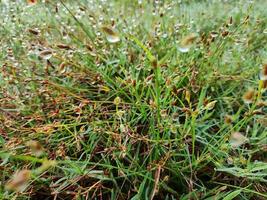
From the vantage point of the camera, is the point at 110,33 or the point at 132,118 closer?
the point at 110,33

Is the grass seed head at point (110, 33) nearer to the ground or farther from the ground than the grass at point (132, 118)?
farther from the ground

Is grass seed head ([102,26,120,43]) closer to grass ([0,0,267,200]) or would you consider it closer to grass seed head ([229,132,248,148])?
grass ([0,0,267,200])

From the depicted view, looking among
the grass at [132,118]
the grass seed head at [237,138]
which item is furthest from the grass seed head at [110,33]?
the grass seed head at [237,138]

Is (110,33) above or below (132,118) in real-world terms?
above

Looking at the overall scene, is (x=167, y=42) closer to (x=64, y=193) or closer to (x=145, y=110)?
(x=145, y=110)

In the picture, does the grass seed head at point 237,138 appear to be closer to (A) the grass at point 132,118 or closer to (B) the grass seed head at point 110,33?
(A) the grass at point 132,118

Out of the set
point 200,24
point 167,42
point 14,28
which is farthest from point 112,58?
point 200,24

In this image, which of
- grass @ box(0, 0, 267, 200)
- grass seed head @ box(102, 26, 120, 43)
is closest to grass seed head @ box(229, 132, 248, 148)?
grass @ box(0, 0, 267, 200)

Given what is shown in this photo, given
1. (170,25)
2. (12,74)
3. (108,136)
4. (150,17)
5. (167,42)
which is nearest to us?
(108,136)
